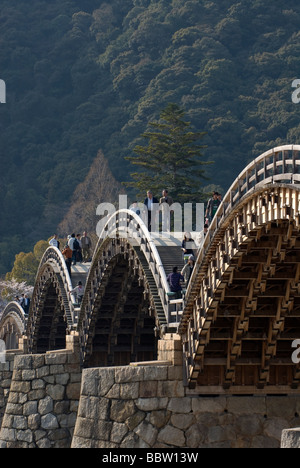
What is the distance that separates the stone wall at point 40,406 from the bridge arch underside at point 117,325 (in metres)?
1.46

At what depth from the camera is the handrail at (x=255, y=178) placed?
1745 cm

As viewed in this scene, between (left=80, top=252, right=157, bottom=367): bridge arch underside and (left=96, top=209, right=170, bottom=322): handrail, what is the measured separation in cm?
139

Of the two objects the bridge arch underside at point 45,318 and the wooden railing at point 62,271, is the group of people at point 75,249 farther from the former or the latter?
the bridge arch underside at point 45,318

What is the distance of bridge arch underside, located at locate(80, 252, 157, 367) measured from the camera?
33.5 meters

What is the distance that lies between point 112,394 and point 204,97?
67027mm

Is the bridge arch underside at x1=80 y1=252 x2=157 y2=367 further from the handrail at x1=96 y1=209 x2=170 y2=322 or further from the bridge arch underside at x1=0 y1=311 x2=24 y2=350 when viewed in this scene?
the bridge arch underside at x1=0 y1=311 x2=24 y2=350

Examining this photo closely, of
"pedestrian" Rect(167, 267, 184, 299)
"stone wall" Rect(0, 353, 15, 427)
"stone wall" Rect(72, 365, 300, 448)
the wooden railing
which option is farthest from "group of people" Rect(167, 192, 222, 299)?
"stone wall" Rect(0, 353, 15, 427)

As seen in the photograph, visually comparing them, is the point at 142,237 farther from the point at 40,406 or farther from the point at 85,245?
the point at 85,245

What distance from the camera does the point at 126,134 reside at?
90875 mm

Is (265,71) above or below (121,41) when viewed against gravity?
below

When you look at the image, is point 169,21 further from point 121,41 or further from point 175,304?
point 175,304

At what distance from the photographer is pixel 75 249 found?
40.6m

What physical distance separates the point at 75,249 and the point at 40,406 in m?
8.82

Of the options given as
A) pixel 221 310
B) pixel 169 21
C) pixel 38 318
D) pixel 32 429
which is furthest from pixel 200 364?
pixel 169 21
